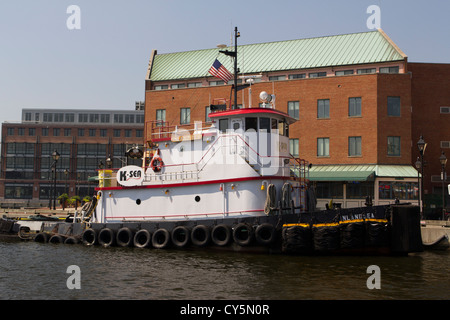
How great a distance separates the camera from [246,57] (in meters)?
47.5

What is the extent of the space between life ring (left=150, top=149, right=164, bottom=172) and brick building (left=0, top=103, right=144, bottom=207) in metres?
75.2

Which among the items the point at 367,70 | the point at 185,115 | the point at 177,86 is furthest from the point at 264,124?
the point at 177,86

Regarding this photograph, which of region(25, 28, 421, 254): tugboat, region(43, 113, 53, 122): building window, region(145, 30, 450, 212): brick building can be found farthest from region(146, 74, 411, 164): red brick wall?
region(43, 113, 53, 122): building window

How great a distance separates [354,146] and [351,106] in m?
3.24

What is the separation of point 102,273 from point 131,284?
2.11m

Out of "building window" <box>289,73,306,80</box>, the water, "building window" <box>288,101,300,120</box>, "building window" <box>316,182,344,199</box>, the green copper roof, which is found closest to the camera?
the water

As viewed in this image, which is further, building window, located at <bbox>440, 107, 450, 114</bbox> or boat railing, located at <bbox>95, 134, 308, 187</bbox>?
building window, located at <bbox>440, 107, 450, 114</bbox>

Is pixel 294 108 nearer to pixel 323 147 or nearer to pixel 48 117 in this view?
pixel 323 147

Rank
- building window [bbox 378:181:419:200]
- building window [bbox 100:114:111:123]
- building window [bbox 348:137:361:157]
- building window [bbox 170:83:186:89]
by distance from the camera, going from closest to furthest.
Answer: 1. building window [bbox 378:181:419:200]
2. building window [bbox 348:137:361:157]
3. building window [bbox 170:83:186:89]
4. building window [bbox 100:114:111:123]

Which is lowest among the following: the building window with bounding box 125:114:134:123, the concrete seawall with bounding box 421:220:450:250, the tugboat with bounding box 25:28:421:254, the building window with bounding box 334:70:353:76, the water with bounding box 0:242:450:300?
the water with bounding box 0:242:450:300

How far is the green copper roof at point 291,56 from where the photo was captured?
42.5 meters

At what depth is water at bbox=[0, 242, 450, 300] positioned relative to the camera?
13000mm

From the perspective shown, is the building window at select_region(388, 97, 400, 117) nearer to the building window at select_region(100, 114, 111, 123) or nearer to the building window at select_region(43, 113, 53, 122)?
the building window at select_region(100, 114, 111, 123)
